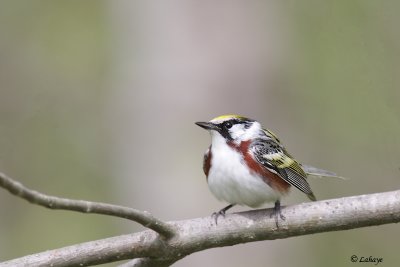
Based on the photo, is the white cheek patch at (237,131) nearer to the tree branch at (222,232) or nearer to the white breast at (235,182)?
the white breast at (235,182)

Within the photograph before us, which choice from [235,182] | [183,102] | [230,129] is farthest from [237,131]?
[183,102]

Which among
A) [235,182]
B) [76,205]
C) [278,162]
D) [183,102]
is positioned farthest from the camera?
[183,102]

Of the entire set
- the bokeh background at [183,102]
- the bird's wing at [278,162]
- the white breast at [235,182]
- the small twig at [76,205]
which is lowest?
the small twig at [76,205]

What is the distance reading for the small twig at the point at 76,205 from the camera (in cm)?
227

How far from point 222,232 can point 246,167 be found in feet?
2.16

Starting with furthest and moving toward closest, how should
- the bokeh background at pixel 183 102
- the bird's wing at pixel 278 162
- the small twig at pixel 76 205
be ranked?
the bokeh background at pixel 183 102 < the bird's wing at pixel 278 162 < the small twig at pixel 76 205

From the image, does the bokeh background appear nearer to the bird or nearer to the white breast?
the bird

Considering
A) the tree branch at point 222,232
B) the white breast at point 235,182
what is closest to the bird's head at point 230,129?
the white breast at point 235,182

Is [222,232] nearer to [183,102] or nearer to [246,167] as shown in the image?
[246,167]

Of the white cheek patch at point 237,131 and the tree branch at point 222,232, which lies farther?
the white cheek patch at point 237,131

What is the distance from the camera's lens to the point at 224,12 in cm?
610

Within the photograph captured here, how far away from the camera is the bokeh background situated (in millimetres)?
5805

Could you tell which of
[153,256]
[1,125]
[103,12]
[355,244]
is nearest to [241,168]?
[153,256]

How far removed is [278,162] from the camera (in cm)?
414
